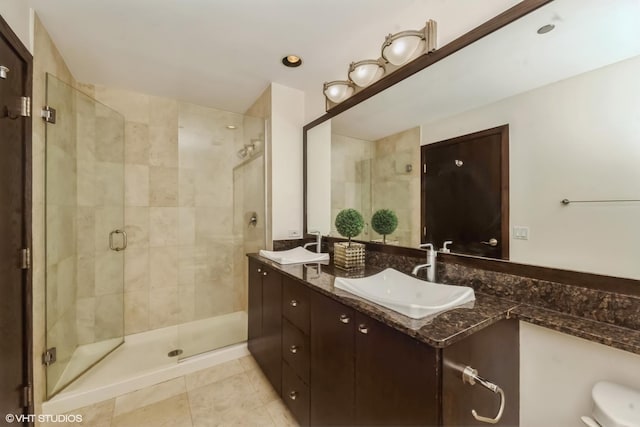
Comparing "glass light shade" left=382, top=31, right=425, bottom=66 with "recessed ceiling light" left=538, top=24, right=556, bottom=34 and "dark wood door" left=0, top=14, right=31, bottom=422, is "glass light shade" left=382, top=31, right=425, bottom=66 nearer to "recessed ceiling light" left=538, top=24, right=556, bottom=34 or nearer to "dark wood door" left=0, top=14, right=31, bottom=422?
"recessed ceiling light" left=538, top=24, right=556, bottom=34

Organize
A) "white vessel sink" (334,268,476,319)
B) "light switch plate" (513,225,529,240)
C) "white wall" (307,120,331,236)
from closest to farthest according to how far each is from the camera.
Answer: "white vessel sink" (334,268,476,319) < "light switch plate" (513,225,529,240) < "white wall" (307,120,331,236)

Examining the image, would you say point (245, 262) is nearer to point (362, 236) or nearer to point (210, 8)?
point (362, 236)

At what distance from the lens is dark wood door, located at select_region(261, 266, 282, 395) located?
1.65m

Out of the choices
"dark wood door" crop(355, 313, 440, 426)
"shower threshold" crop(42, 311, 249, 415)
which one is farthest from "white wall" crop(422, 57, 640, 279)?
"shower threshold" crop(42, 311, 249, 415)

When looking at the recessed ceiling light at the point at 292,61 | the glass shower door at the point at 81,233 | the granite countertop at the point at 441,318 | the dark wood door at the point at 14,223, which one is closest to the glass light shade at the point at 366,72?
the recessed ceiling light at the point at 292,61

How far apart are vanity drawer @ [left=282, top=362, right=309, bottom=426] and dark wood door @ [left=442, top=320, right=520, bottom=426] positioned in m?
0.81

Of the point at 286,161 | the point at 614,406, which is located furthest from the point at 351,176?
the point at 614,406

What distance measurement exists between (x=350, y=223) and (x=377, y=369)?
3.47 ft

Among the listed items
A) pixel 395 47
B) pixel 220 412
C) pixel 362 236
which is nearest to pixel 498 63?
pixel 395 47

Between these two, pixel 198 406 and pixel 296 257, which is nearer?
pixel 198 406

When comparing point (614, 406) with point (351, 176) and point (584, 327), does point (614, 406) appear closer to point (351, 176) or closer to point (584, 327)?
point (584, 327)

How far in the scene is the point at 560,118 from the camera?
0.93 metres

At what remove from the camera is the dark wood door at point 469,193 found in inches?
43.6

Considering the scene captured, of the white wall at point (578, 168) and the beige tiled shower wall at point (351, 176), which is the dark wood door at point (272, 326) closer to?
the beige tiled shower wall at point (351, 176)
